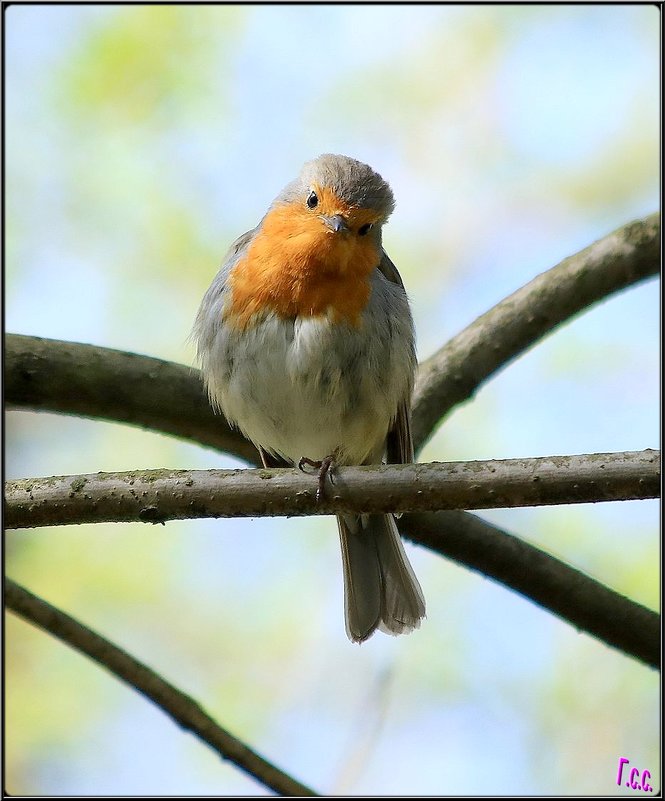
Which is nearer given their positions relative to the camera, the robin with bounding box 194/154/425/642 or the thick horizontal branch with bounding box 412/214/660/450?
the robin with bounding box 194/154/425/642

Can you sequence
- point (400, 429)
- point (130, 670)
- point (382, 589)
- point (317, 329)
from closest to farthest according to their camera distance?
point (130, 670), point (317, 329), point (400, 429), point (382, 589)

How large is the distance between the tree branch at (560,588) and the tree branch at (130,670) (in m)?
1.25

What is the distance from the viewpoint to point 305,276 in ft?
13.0

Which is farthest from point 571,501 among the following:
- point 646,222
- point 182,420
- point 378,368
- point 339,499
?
point 646,222

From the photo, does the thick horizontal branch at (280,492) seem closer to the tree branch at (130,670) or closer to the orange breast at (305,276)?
the tree branch at (130,670)

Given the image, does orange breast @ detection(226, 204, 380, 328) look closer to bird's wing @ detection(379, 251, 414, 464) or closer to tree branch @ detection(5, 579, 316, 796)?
bird's wing @ detection(379, 251, 414, 464)

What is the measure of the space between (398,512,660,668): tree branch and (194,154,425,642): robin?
1.61 feet

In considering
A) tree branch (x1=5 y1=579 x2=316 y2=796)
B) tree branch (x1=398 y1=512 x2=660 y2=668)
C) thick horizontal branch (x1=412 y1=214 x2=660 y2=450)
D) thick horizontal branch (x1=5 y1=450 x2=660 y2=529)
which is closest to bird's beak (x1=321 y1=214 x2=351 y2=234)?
thick horizontal branch (x1=412 y1=214 x2=660 y2=450)

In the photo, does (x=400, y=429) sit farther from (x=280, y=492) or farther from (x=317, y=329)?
(x=280, y=492)

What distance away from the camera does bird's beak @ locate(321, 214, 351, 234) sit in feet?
13.1

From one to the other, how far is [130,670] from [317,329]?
1581mm

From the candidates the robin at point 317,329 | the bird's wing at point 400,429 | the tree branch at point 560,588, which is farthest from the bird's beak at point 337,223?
the tree branch at point 560,588

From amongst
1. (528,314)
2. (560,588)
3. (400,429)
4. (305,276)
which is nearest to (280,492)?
(305,276)

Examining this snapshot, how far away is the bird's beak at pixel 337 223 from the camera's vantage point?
400cm
